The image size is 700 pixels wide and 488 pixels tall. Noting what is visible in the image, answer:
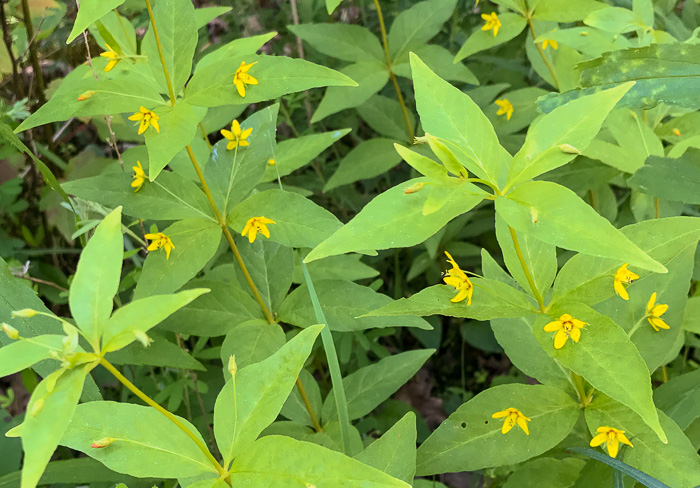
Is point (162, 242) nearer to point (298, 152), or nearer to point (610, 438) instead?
point (298, 152)

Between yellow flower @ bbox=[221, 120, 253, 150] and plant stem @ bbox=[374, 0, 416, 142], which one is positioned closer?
yellow flower @ bbox=[221, 120, 253, 150]

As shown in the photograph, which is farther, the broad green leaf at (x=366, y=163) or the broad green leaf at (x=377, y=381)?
the broad green leaf at (x=366, y=163)

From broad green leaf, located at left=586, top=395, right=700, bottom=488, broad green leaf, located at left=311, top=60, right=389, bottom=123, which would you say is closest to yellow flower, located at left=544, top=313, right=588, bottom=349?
broad green leaf, located at left=586, top=395, right=700, bottom=488

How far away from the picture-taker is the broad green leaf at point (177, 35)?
125cm

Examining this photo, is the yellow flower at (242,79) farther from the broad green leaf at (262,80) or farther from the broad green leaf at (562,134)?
the broad green leaf at (562,134)

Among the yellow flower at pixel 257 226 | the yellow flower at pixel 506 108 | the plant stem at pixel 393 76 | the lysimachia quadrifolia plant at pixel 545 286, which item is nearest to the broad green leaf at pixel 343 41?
the plant stem at pixel 393 76

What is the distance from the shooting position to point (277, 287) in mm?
1396

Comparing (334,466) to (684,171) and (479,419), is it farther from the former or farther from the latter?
(684,171)

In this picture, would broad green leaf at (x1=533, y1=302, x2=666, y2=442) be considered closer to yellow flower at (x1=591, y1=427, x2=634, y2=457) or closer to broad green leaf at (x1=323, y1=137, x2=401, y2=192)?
A: yellow flower at (x1=591, y1=427, x2=634, y2=457)

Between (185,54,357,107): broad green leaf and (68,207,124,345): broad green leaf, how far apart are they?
1.61 ft

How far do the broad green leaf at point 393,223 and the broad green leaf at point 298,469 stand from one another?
0.94 ft

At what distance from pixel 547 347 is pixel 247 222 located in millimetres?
708

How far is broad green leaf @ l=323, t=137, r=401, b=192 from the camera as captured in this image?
193 centimetres

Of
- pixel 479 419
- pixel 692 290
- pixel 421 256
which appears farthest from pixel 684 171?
pixel 421 256
